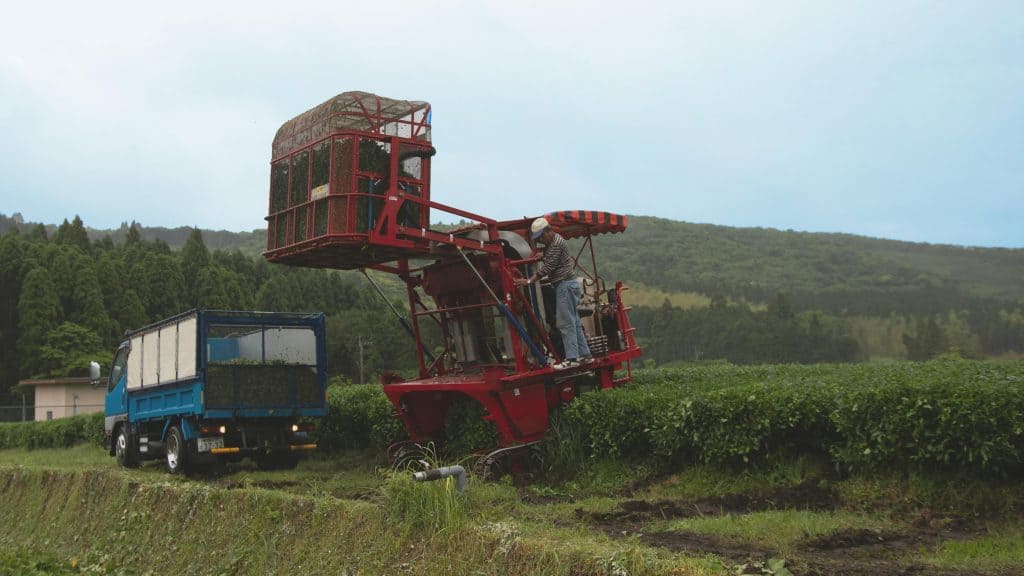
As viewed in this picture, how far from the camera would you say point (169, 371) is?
14539mm

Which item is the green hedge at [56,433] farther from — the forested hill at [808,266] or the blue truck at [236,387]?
the forested hill at [808,266]

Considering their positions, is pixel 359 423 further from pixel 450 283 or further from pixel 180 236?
pixel 180 236

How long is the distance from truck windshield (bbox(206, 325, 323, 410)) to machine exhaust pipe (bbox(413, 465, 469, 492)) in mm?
7037

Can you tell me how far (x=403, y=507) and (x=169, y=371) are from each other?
867 centimetres

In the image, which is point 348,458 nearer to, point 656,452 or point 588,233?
point 588,233

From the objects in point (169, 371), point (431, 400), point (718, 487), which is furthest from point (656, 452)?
point (169, 371)

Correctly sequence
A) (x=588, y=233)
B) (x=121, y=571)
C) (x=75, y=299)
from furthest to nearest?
1. (x=75, y=299)
2. (x=588, y=233)
3. (x=121, y=571)

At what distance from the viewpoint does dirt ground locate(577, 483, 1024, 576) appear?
5371mm

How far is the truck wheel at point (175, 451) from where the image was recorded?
1356 centimetres

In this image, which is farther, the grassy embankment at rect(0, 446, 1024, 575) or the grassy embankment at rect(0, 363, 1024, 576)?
the grassy embankment at rect(0, 363, 1024, 576)

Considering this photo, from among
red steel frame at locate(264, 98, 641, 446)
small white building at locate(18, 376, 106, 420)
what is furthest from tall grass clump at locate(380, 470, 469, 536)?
small white building at locate(18, 376, 106, 420)

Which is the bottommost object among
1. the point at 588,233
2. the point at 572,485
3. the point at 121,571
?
the point at 121,571

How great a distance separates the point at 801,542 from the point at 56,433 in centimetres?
2684

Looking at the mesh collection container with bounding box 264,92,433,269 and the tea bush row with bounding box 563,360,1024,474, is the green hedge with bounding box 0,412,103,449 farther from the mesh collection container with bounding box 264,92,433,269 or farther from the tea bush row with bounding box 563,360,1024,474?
the tea bush row with bounding box 563,360,1024,474
